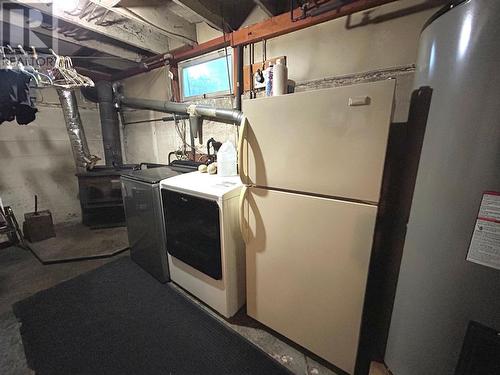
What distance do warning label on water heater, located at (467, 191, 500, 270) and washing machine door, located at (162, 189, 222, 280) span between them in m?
1.20

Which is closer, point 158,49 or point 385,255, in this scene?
point 385,255

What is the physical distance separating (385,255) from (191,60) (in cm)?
274

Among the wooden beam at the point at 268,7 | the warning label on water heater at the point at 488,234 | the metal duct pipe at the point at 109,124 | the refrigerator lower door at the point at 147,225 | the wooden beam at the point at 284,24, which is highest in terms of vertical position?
the wooden beam at the point at 268,7

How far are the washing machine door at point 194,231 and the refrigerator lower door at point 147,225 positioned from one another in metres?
0.12

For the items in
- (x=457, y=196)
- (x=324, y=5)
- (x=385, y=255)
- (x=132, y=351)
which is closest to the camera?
(x=457, y=196)

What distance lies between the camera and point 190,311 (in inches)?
65.9

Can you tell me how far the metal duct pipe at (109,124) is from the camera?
10.3 feet

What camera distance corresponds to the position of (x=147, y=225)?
195 cm

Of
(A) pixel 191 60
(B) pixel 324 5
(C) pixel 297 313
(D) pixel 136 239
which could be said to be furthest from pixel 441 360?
(A) pixel 191 60

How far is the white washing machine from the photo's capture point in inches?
55.9

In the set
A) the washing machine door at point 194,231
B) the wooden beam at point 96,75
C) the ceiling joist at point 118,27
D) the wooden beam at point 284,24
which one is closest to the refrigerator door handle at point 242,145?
the washing machine door at point 194,231

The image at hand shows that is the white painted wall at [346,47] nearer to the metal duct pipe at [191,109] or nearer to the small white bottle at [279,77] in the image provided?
the metal duct pipe at [191,109]

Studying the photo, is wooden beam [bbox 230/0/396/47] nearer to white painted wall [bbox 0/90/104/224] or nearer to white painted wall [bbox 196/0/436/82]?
white painted wall [bbox 196/0/436/82]

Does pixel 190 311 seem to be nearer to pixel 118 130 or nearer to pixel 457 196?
pixel 457 196
